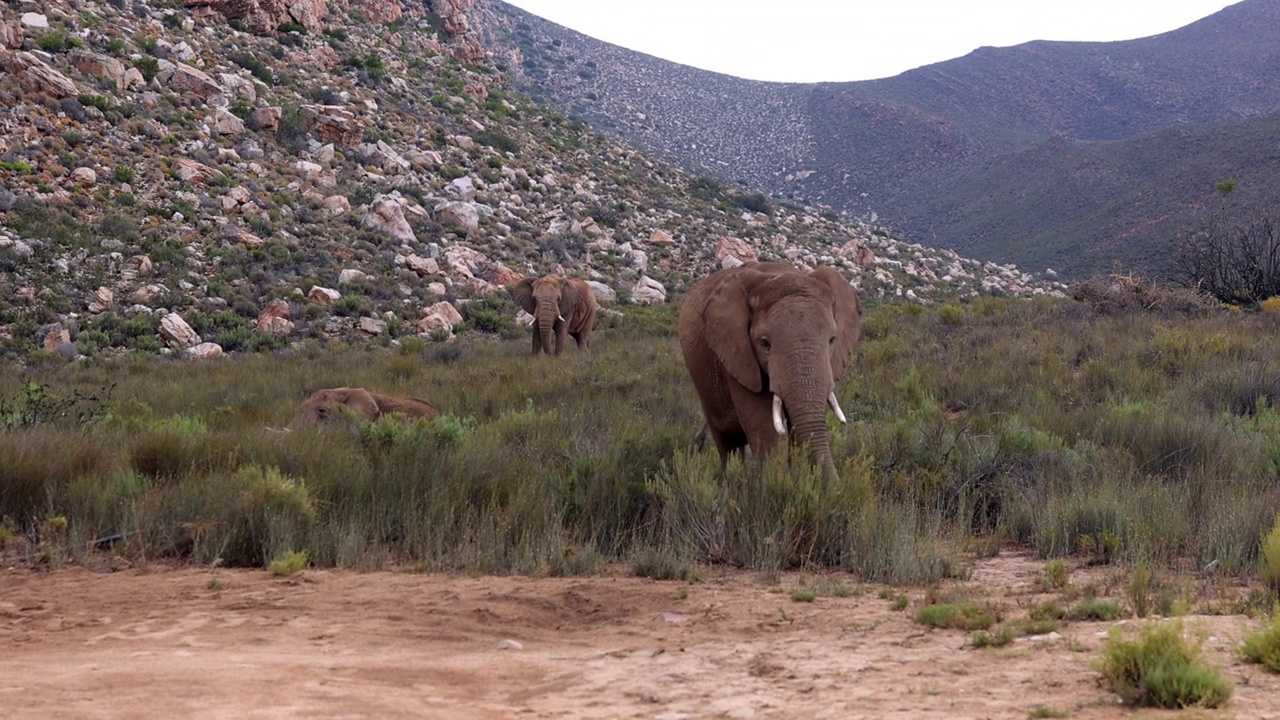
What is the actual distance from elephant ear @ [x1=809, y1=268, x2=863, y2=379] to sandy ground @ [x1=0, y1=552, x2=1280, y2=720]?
2.13 m

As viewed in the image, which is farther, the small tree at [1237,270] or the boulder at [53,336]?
the small tree at [1237,270]

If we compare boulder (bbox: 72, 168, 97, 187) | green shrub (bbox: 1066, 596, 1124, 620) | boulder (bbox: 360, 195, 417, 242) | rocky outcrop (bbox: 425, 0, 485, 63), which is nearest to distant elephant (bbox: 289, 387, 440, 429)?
green shrub (bbox: 1066, 596, 1124, 620)

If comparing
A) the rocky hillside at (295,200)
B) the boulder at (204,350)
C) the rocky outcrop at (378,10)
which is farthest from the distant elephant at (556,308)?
the rocky outcrop at (378,10)

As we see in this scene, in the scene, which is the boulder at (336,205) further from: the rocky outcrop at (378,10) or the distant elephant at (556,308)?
the rocky outcrop at (378,10)

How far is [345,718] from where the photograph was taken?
3.43m

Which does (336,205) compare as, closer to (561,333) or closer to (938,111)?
(561,333)

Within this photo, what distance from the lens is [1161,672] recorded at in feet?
11.5

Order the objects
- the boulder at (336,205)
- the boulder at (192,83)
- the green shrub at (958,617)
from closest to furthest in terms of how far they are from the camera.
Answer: the green shrub at (958,617) → the boulder at (336,205) → the boulder at (192,83)

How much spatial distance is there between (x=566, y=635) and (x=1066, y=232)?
198 feet

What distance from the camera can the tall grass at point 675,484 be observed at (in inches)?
256

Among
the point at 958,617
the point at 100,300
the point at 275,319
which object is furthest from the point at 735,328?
the point at 100,300

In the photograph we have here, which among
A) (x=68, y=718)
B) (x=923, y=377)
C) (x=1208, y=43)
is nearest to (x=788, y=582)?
(x=68, y=718)

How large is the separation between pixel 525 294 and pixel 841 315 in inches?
573

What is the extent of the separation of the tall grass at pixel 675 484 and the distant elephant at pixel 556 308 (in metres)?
7.67
